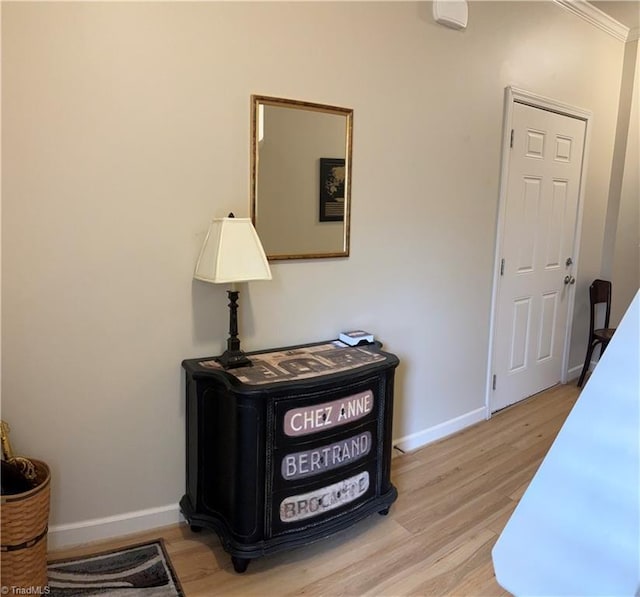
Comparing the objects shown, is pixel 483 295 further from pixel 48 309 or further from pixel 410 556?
pixel 48 309

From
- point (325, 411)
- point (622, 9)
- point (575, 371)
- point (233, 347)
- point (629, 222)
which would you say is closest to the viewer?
point (325, 411)

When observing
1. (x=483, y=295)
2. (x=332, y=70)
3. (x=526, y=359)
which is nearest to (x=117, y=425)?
(x=332, y=70)

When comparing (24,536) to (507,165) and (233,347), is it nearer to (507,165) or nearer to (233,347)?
(233,347)

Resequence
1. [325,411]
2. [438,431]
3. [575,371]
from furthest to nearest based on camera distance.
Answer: [575,371]
[438,431]
[325,411]

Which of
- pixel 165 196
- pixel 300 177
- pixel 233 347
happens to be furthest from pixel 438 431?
pixel 165 196

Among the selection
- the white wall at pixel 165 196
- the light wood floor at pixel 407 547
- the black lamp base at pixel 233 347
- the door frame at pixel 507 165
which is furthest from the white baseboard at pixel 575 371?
the black lamp base at pixel 233 347

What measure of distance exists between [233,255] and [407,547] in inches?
54.3

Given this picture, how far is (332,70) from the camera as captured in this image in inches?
88.4

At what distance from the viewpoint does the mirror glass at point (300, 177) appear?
6.90 ft

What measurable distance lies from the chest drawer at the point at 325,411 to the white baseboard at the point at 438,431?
85 centimetres

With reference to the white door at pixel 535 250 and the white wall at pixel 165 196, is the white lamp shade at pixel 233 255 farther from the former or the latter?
the white door at pixel 535 250

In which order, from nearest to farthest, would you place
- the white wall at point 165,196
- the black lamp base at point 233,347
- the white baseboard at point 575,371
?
the white wall at point 165,196
the black lamp base at point 233,347
the white baseboard at point 575,371

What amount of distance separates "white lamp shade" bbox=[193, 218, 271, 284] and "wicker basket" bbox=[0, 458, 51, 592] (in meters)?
0.89

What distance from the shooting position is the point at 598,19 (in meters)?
3.44
